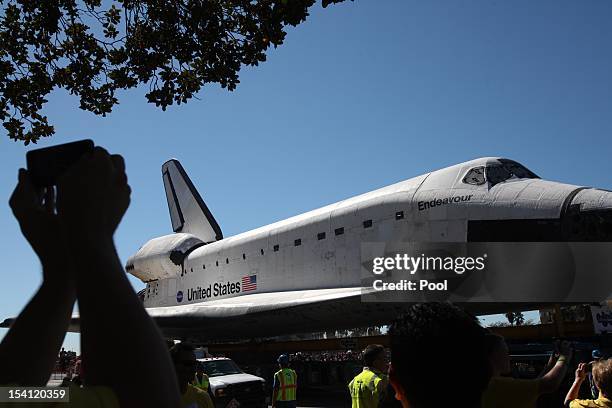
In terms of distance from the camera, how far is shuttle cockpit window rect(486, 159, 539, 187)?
949cm

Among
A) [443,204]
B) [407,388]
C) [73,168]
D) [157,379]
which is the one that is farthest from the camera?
[443,204]

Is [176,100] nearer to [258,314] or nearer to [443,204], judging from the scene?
[443,204]

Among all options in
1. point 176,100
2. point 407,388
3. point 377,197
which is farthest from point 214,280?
point 407,388

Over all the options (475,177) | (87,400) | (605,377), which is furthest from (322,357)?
(87,400)

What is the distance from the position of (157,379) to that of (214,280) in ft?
50.8

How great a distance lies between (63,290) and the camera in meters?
0.93

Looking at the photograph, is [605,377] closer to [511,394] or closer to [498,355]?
[511,394]

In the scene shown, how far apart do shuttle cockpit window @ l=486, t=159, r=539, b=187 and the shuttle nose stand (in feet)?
5.09

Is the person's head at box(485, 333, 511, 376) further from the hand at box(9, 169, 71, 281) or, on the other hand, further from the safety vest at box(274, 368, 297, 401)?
the safety vest at box(274, 368, 297, 401)

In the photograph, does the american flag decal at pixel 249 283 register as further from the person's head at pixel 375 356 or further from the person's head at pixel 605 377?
the person's head at pixel 605 377

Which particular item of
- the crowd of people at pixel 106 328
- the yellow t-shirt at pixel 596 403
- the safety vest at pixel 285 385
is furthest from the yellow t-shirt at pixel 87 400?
the safety vest at pixel 285 385

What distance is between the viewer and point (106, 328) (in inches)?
28.5

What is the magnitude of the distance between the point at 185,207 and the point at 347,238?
14.5 metres

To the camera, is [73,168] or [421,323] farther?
[421,323]
